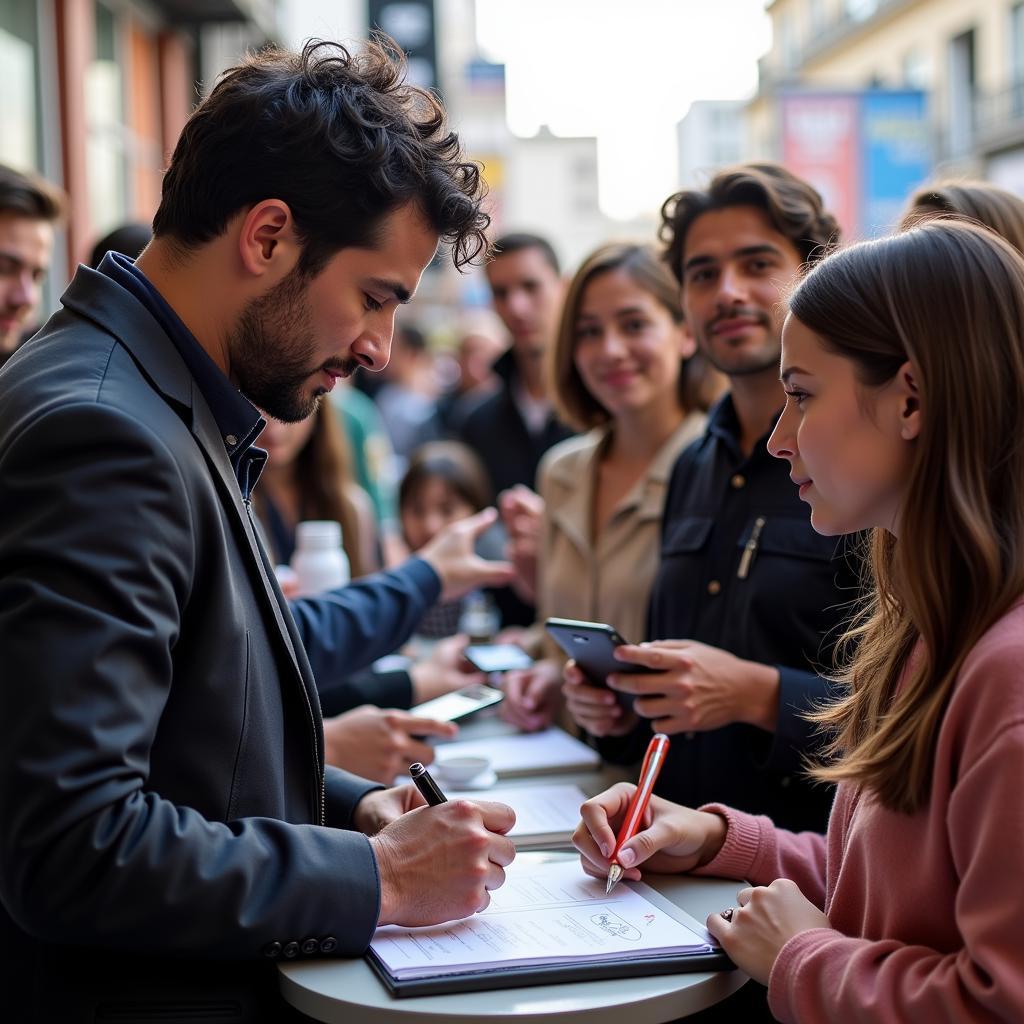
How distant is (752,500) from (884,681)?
0.87 m

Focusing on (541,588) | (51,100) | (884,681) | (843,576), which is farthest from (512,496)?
(51,100)

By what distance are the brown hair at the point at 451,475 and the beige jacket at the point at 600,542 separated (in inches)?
46.8

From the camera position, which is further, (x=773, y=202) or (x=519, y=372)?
(x=519, y=372)

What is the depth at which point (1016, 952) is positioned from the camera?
3.74 feet

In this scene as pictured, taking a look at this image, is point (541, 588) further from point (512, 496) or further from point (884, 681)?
point (884, 681)

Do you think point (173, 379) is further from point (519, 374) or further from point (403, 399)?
point (403, 399)

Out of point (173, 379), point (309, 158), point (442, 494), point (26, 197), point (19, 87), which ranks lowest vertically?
point (442, 494)

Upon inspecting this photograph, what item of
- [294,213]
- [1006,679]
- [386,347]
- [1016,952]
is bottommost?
[1016,952]

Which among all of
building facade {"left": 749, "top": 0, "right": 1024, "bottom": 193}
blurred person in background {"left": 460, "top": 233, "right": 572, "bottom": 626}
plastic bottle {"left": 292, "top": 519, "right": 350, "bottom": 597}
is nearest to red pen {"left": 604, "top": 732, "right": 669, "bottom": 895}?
plastic bottle {"left": 292, "top": 519, "right": 350, "bottom": 597}

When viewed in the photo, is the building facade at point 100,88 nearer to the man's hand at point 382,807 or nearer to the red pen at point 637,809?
the man's hand at point 382,807

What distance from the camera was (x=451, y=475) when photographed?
456 cm

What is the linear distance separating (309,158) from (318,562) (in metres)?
1.65

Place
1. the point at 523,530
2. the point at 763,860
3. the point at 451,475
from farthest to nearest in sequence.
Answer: the point at 451,475
the point at 523,530
the point at 763,860

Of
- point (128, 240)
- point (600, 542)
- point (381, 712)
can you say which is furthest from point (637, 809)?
point (128, 240)
